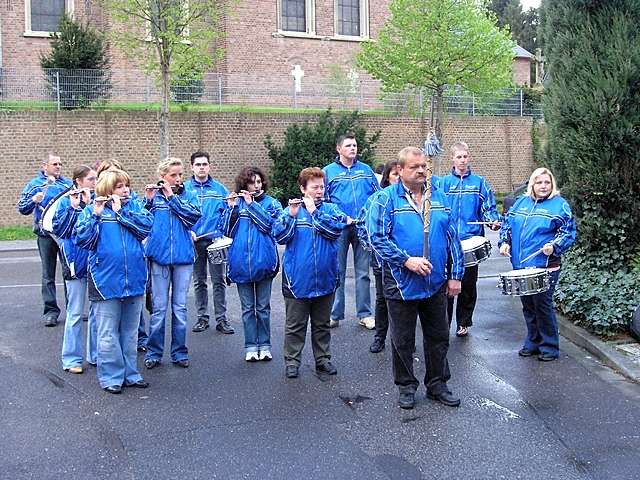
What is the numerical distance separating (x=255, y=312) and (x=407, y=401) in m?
1.99

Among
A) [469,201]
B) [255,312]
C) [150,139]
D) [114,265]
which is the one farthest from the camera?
[150,139]

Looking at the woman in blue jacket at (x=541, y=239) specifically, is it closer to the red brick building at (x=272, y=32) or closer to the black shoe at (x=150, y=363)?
the black shoe at (x=150, y=363)

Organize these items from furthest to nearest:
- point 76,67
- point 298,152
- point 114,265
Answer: point 76,67
point 298,152
point 114,265

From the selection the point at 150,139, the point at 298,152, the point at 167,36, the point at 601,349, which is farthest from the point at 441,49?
the point at 601,349

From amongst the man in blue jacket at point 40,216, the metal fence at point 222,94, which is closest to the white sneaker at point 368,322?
the man in blue jacket at point 40,216

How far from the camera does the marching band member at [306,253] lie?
6.76 m

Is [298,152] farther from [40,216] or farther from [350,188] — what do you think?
[350,188]

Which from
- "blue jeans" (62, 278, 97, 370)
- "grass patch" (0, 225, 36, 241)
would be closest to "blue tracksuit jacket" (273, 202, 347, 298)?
"blue jeans" (62, 278, 97, 370)

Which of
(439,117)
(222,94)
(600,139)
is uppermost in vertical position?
(222,94)

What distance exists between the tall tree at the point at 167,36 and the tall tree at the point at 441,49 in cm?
597

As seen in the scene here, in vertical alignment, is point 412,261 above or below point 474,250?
above

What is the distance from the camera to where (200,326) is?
8.83 meters

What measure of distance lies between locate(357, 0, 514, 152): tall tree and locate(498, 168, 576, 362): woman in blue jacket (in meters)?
18.6

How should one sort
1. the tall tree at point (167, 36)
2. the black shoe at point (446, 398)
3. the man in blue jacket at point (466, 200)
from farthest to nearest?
the tall tree at point (167, 36) → the man in blue jacket at point (466, 200) → the black shoe at point (446, 398)
